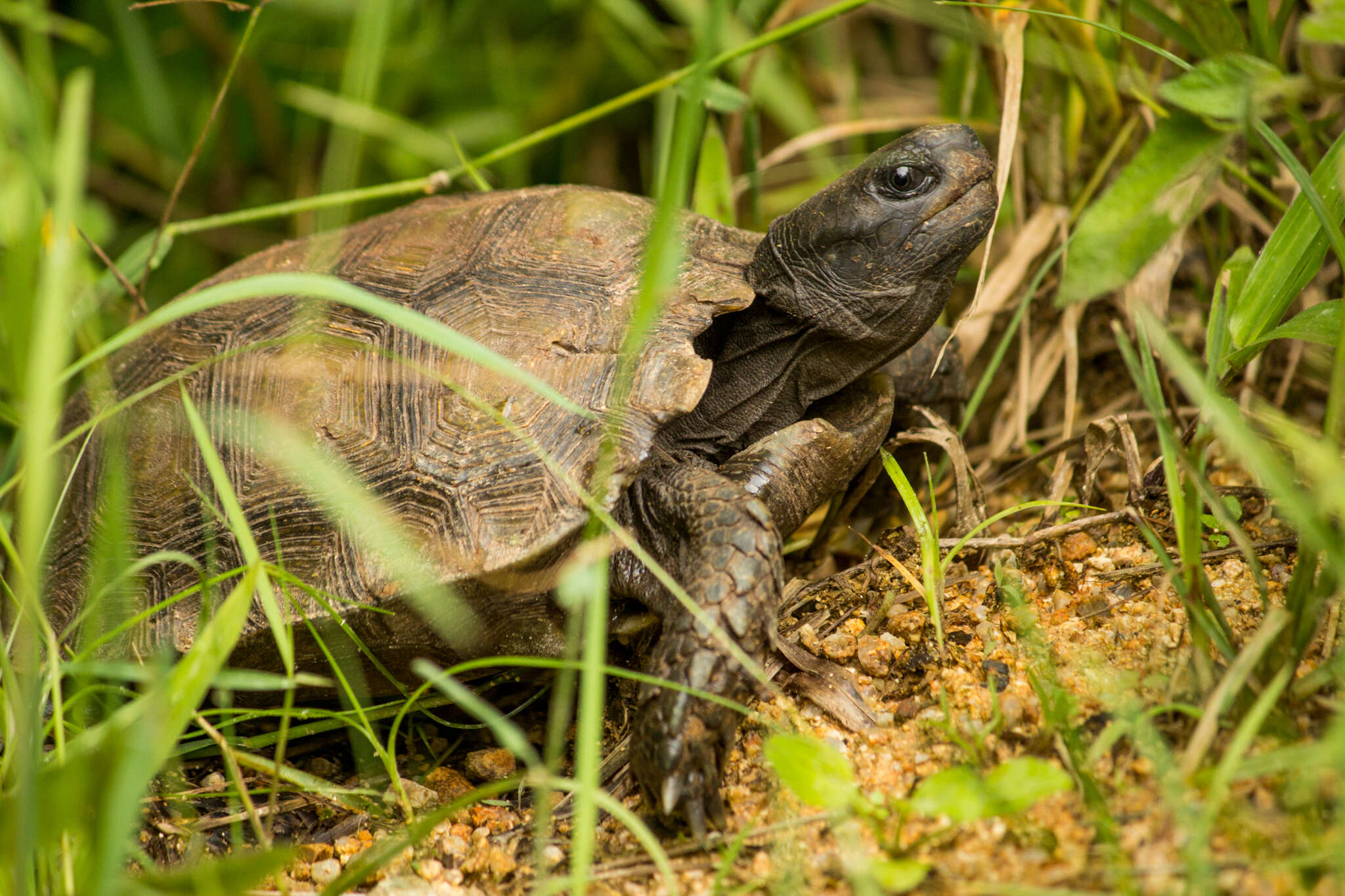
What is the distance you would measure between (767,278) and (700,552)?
0.82 m

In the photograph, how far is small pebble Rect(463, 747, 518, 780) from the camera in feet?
7.35

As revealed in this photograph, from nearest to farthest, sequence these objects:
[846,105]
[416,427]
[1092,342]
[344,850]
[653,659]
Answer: [653,659] → [344,850] → [416,427] → [1092,342] → [846,105]

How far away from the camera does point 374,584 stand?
2098 mm

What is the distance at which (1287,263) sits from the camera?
75.0 inches

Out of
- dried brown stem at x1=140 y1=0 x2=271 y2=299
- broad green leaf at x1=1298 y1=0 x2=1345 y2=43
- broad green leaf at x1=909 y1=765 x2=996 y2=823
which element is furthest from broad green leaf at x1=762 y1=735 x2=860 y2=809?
dried brown stem at x1=140 y1=0 x2=271 y2=299

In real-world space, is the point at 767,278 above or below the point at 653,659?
above

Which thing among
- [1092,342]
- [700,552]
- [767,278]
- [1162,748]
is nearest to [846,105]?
[1092,342]

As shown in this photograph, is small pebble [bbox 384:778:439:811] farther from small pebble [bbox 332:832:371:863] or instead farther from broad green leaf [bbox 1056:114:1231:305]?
broad green leaf [bbox 1056:114:1231:305]

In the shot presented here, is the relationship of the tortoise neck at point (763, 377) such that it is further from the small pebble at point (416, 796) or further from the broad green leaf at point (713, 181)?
the small pebble at point (416, 796)

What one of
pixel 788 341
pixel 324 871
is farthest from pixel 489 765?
pixel 788 341

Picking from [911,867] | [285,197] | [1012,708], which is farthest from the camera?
[285,197]

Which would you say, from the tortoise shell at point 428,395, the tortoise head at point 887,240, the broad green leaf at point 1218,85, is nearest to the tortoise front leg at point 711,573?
the tortoise shell at point 428,395

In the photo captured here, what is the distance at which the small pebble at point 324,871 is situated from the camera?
1.90m

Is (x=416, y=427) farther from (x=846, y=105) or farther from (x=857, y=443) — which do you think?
(x=846, y=105)
